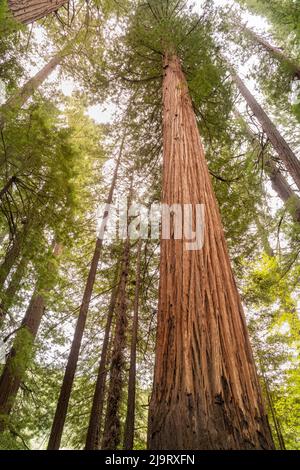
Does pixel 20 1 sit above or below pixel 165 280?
above

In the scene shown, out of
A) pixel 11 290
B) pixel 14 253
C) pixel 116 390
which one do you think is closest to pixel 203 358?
pixel 14 253

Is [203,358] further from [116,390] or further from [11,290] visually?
[116,390]

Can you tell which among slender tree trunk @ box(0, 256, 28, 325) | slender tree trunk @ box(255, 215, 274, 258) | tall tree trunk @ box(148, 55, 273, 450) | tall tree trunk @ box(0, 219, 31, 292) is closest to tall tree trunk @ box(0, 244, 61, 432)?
slender tree trunk @ box(0, 256, 28, 325)

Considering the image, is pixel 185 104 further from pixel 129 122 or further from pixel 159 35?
pixel 129 122

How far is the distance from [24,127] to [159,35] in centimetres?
286

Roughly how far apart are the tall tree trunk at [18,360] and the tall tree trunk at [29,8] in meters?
4.21

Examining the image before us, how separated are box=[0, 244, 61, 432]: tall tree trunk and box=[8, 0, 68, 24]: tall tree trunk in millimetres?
4211

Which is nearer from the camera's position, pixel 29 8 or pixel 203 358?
pixel 203 358

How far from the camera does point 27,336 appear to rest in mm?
4555

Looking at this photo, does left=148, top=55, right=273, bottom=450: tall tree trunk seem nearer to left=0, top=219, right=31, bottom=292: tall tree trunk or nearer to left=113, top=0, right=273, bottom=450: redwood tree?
left=113, top=0, right=273, bottom=450: redwood tree

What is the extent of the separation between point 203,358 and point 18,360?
4.11m

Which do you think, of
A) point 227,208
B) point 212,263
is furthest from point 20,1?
point 227,208

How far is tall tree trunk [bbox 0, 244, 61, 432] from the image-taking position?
4.54m

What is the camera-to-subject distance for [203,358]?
4.79 ft
